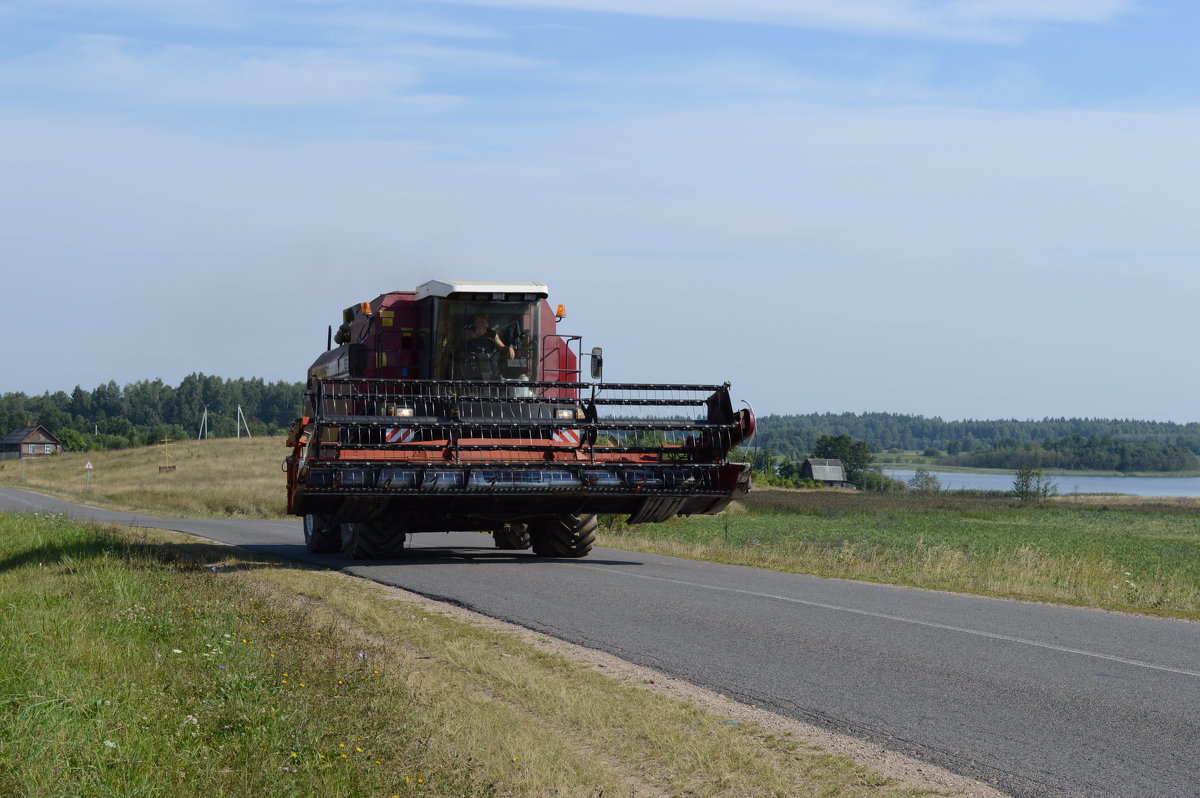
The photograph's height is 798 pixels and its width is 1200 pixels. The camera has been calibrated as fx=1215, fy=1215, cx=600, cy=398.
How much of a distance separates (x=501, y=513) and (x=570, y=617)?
4.76 metres

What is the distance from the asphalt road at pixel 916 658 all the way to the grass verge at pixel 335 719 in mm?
761

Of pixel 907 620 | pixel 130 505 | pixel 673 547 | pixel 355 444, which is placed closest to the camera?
pixel 907 620

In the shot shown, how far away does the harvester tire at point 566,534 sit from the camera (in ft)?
59.1

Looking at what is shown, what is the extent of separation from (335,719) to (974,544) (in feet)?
121

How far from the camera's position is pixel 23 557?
17.7 m

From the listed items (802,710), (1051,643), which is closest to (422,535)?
(1051,643)

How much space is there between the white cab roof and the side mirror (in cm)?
156

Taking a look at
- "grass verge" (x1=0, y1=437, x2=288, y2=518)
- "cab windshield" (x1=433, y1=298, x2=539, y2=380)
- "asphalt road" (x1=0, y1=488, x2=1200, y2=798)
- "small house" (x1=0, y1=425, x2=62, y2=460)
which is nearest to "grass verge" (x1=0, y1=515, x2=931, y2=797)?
"asphalt road" (x1=0, y1=488, x2=1200, y2=798)

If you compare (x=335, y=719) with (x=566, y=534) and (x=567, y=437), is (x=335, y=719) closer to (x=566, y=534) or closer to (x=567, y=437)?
(x=567, y=437)

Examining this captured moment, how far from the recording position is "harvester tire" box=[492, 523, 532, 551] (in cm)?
1920

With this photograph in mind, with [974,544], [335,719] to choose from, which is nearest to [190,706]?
[335,719]

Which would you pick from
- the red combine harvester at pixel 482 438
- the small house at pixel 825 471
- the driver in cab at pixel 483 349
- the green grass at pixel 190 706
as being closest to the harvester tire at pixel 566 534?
the red combine harvester at pixel 482 438

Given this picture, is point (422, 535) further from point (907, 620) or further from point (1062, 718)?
point (1062, 718)

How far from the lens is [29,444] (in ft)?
529
